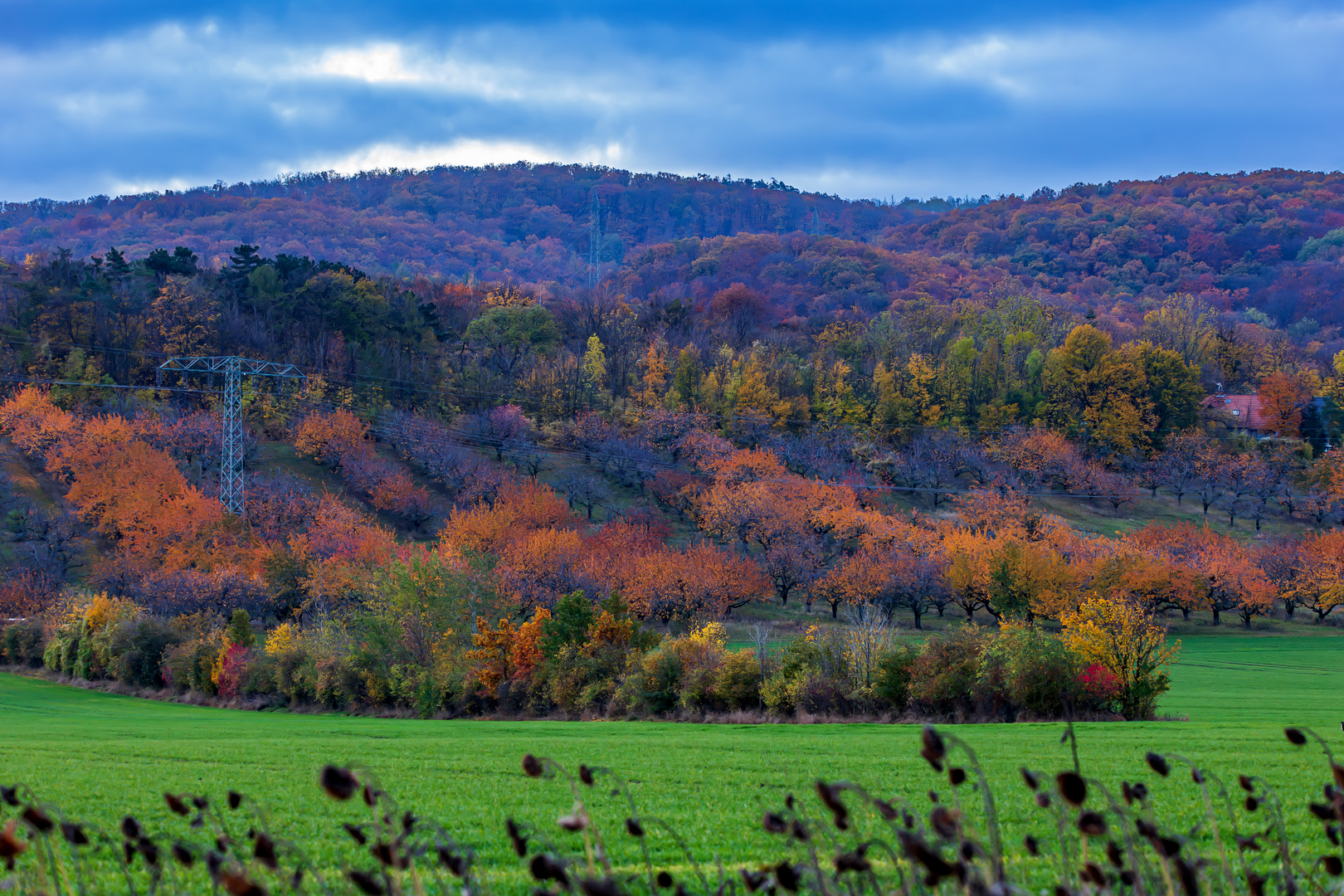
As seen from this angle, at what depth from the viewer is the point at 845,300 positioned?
163500 mm

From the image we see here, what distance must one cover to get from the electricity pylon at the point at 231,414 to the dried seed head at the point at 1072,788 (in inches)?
2086

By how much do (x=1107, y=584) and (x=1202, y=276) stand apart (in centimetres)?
12892

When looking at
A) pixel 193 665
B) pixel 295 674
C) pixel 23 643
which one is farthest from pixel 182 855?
pixel 23 643

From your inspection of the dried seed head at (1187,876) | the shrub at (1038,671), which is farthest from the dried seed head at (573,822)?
the shrub at (1038,671)

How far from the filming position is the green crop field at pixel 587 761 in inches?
542

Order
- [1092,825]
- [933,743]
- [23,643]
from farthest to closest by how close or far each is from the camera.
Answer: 1. [23,643]
2. [1092,825]
3. [933,743]

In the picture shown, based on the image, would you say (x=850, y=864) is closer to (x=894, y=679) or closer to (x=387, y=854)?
(x=387, y=854)

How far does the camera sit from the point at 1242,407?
118 m

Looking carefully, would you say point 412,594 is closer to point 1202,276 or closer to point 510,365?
point 510,365

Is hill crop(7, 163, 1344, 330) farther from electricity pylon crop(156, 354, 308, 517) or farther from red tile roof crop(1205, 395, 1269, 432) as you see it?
electricity pylon crop(156, 354, 308, 517)

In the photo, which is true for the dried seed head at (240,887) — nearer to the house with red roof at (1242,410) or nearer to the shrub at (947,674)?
the shrub at (947,674)

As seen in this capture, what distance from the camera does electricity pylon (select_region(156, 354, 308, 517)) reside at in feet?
197

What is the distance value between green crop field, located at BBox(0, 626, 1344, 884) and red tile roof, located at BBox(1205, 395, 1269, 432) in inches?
3419

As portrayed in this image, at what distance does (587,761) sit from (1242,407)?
A: 12016 cm
